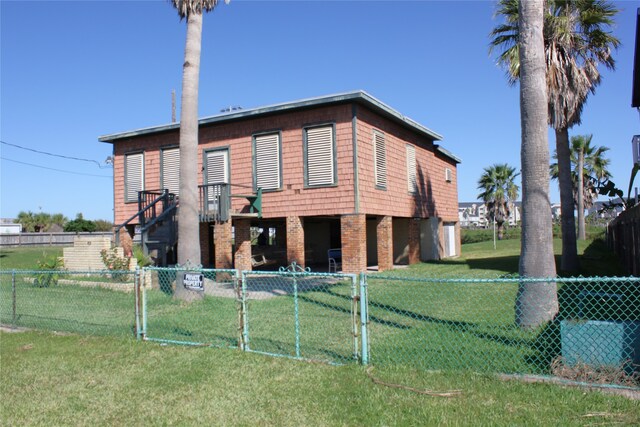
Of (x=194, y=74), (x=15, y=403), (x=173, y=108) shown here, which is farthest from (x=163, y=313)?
(x=173, y=108)

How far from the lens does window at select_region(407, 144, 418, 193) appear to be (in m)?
19.9

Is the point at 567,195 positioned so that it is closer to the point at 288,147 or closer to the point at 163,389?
the point at 288,147

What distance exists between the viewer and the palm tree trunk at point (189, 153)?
1224cm

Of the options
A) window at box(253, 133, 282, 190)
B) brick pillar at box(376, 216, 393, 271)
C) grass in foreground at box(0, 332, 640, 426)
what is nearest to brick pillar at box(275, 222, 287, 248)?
window at box(253, 133, 282, 190)

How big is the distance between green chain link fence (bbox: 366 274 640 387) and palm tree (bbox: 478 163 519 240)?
33.1m

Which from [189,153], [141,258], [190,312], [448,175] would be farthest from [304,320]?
[448,175]

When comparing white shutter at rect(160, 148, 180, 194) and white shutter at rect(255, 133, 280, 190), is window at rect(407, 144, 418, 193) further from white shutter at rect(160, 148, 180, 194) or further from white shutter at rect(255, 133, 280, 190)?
white shutter at rect(160, 148, 180, 194)

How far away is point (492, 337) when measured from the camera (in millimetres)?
7188

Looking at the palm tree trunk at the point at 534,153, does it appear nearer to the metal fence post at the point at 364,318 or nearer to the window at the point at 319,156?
the metal fence post at the point at 364,318

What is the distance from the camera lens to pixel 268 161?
17.2 m

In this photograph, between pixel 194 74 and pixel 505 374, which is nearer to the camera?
pixel 505 374

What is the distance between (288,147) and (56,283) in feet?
26.1

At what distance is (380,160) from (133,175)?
9964 mm

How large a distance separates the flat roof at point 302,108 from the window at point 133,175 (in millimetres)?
877
